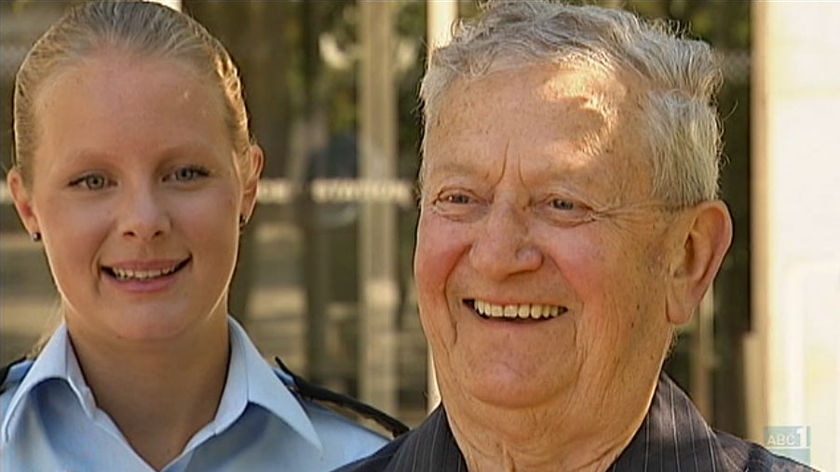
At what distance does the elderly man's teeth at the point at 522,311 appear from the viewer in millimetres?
1845

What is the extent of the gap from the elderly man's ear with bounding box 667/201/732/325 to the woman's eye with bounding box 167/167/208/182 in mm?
688

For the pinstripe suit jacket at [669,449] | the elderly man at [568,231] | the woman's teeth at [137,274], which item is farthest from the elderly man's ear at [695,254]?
the woman's teeth at [137,274]

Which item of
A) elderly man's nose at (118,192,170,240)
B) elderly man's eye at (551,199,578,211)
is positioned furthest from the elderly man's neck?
elderly man's nose at (118,192,170,240)

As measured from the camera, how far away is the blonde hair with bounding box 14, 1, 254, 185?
216cm

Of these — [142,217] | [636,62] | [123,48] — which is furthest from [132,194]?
[636,62]

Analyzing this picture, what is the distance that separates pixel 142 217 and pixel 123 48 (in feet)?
0.84

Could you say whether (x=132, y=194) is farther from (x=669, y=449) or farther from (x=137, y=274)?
(x=669, y=449)

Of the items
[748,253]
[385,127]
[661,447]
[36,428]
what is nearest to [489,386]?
[661,447]

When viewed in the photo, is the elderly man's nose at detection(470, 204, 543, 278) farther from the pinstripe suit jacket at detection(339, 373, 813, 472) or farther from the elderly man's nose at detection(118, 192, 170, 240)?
the elderly man's nose at detection(118, 192, 170, 240)

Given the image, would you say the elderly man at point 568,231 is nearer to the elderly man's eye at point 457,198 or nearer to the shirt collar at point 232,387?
the elderly man's eye at point 457,198

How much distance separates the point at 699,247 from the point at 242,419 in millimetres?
755

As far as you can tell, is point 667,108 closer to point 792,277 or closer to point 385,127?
point 792,277

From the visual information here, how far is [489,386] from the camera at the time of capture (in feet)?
6.12

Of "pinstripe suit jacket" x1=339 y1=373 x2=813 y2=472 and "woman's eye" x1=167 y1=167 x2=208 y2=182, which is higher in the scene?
"woman's eye" x1=167 y1=167 x2=208 y2=182
